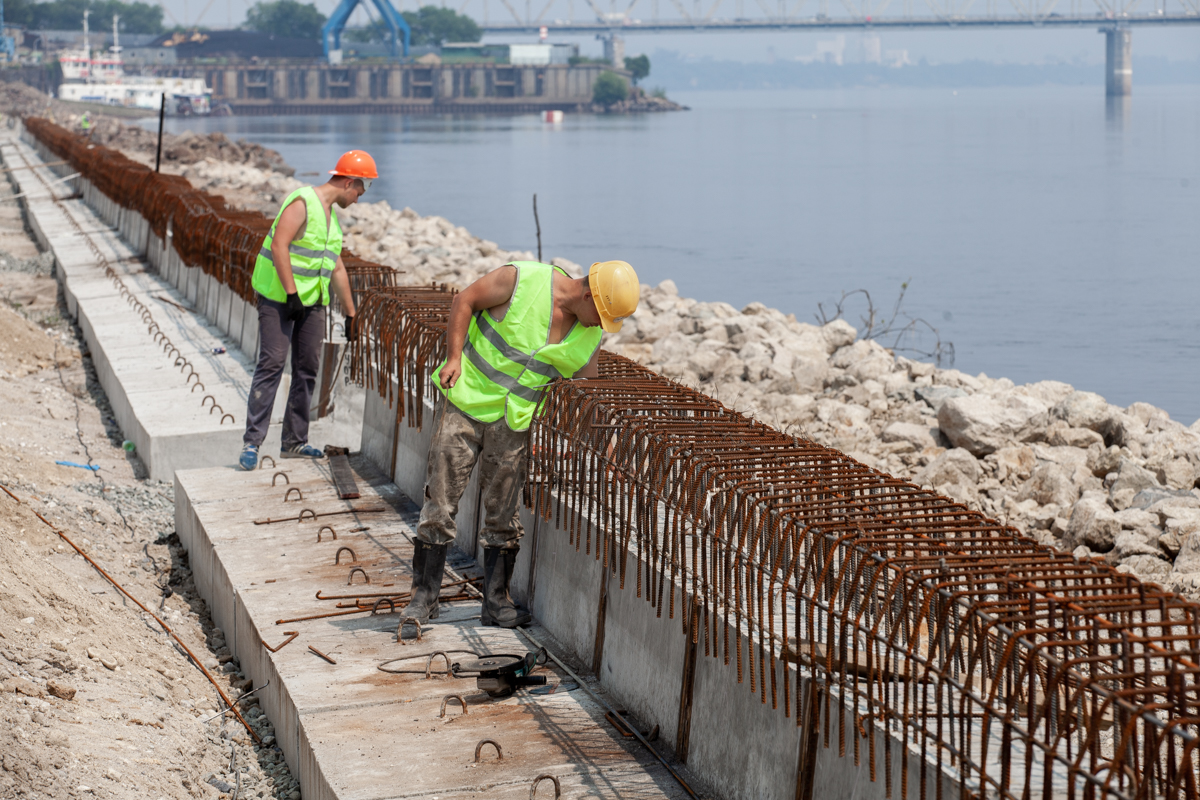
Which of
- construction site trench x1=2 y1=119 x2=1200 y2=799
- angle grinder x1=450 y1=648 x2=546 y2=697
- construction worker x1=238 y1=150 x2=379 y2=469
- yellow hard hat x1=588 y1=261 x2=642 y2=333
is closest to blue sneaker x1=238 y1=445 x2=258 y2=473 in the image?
construction worker x1=238 y1=150 x2=379 y2=469

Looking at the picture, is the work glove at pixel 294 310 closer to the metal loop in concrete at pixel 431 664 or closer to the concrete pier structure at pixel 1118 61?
the metal loop in concrete at pixel 431 664

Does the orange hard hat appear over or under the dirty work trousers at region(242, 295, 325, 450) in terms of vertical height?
over

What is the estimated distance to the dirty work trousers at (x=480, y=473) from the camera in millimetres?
5969

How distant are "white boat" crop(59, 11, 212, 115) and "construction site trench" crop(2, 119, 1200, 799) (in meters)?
141

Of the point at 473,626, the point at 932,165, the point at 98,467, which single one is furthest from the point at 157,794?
the point at 932,165

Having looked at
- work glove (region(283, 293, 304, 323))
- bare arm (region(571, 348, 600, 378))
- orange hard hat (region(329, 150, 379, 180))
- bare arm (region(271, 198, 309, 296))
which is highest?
orange hard hat (region(329, 150, 379, 180))

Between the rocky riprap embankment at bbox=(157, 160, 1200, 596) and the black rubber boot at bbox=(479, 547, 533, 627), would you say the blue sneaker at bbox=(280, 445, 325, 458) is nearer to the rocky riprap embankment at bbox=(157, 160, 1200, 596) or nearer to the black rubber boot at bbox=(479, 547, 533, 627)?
the black rubber boot at bbox=(479, 547, 533, 627)

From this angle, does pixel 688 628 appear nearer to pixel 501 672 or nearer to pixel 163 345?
pixel 501 672

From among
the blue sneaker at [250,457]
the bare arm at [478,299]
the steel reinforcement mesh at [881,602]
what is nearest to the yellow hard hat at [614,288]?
the bare arm at [478,299]

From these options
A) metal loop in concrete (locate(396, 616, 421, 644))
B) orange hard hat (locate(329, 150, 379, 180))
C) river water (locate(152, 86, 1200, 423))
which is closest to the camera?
metal loop in concrete (locate(396, 616, 421, 644))

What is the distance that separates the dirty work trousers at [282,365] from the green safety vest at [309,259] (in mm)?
116

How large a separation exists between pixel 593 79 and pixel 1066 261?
151 meters

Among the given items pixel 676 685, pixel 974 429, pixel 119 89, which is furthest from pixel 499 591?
pixel 119 89

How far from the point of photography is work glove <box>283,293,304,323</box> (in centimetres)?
880
